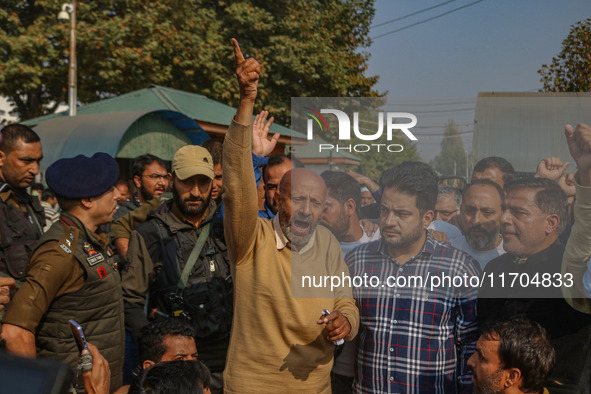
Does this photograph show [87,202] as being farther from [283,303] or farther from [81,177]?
[283,303]

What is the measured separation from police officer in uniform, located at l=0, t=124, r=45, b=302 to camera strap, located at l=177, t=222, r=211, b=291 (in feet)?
3.33

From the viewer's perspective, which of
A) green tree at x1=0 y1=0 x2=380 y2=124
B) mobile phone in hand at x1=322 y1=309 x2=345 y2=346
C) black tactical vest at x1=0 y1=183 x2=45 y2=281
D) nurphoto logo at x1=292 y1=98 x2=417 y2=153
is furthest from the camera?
green tree at x1=0 y1=0 x2=380 y2=124

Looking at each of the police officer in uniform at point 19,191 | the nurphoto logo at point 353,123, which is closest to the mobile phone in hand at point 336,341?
the nurphoto logo at point 353,123

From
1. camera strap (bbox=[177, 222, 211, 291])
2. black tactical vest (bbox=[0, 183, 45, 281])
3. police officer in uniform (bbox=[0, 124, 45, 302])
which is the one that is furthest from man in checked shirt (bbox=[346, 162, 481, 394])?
police officer in uniform (bbox=[0, 124, 45, 302])

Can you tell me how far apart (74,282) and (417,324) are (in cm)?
158

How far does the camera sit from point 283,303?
2.31 meters

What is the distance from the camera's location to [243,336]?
235 centimetres

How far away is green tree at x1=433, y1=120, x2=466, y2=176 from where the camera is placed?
2311mm

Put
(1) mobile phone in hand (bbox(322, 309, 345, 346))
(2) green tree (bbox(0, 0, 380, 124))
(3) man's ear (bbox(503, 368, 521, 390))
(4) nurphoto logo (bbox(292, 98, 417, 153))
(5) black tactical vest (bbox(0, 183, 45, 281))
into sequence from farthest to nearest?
(2) green tree (bbox(0, 0, 380, 124)) < (5) black tactical vest (bbox(0, 183, 45, 281)) < (4) nurphoto logo (bbox(292, 98, 417, 153)) < (3) man's ear (bbox(503, 368, 521, 390)) < (1) mobile phone in hand (bbox(322, 309, 345, 346))

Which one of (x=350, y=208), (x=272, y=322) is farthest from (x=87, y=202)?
(x=350, y=208)

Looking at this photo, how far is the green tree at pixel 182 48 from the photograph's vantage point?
48.3 ft

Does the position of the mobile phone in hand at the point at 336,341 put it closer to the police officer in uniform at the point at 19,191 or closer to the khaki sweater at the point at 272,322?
the khaki sweater at the point at 272,322

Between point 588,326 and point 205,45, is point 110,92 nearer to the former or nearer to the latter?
point 205,45

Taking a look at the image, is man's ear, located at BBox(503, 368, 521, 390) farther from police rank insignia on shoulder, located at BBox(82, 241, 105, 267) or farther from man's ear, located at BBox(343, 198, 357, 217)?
police rank insignia on shoulder, located at BBox(82, 241, 105, 267)
